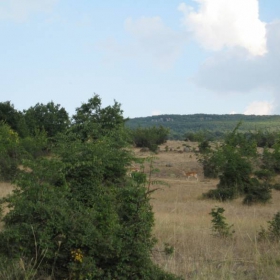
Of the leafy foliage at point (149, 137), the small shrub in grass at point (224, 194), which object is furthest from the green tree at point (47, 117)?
the small shrub in grass at point (224, 194)

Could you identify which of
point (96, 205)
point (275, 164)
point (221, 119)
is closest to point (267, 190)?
point (275, 164)

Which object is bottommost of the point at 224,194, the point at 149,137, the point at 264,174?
the point at 224,194

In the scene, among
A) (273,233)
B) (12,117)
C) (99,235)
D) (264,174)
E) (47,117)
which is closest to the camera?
(99,235)

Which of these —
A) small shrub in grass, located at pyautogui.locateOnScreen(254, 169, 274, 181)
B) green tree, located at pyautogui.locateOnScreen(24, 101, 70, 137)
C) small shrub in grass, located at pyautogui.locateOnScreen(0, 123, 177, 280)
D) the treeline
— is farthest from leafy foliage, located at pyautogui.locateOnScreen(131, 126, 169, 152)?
small shrub in grass, located at pyautogui.locateOnScreen(0, 123, 177, 280)

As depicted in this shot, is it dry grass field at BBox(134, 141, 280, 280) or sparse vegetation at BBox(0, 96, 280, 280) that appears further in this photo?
dry grass field at BBox(134, 141, 280, 280)

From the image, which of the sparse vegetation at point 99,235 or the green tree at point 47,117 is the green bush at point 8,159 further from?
the green tree at point 47,117

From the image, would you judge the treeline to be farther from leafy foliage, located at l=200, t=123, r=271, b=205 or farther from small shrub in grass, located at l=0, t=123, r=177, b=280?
leafy foliage, located at l=200, t=123, r=271, b=205

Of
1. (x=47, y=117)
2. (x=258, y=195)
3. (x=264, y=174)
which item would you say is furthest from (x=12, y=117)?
(x=258, y=195)

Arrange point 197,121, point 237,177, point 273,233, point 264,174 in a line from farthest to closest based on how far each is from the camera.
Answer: point 197,121 → point 264,174 → point 237,177 → point 273,233

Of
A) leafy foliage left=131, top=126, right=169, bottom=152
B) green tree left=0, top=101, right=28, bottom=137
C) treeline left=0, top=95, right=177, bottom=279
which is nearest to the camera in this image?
treeline left=0, top=95, right=177, bottom=279

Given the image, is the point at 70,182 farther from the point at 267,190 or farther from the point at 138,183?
the point at 267,190

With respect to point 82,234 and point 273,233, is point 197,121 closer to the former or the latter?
point 273,233

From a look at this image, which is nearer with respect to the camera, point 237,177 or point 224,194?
point 224,194

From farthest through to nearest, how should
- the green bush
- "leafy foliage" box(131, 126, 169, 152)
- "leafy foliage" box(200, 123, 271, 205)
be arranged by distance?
1. "leafy foliage" box(131, 126, 169, 152)
2. the green bush
3. "leafy foliage" box(200, 123, 271, 205)
